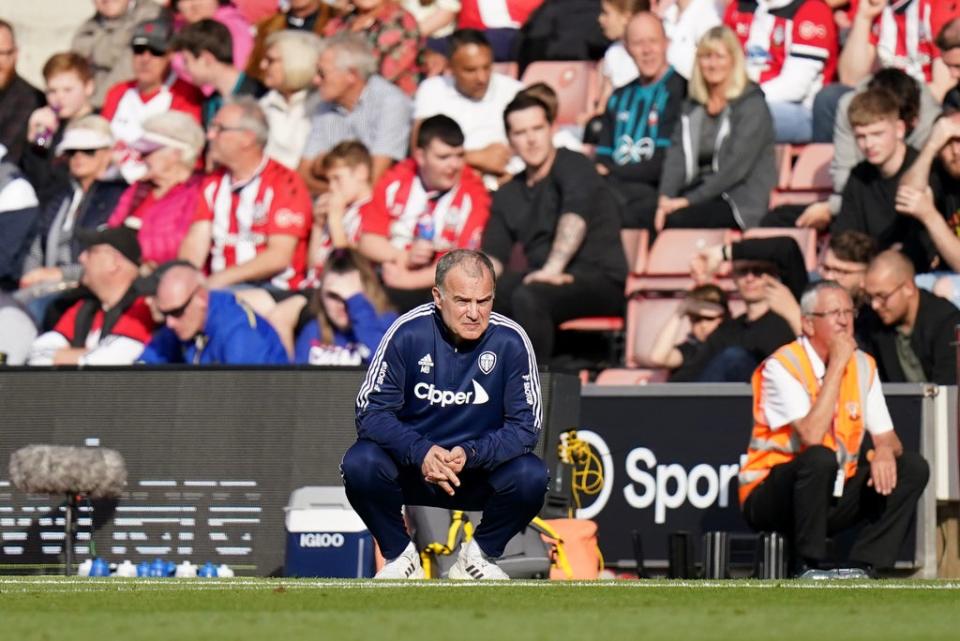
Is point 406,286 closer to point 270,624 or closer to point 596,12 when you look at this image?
point 596,12

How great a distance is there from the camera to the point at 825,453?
9891 mm

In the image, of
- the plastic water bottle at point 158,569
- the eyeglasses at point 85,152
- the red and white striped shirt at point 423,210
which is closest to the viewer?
the plastic water bottle at point 158,569

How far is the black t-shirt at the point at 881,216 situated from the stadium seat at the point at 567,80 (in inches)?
135

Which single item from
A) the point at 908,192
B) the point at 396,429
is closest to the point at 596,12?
the point at 908,192

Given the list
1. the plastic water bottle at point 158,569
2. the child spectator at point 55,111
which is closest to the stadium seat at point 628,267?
the plastic water bottle at point 158,569

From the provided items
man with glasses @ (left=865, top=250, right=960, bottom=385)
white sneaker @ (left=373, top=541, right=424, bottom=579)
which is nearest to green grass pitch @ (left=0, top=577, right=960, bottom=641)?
white sneaker @ (left=373, top=541, right=424, bottom=579)

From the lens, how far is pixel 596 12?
15.4 meters

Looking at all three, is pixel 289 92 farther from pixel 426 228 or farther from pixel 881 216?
pixel 881 216

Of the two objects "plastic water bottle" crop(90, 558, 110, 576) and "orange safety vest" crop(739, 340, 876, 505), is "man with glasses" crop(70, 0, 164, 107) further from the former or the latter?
"orange safety vest" crop(739, 340, 876, 505)

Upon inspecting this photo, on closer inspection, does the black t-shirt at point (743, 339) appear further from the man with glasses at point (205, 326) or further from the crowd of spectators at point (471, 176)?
the man with glasses at point (205, 326)

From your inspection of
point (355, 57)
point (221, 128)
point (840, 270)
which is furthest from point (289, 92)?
point (840, 270)

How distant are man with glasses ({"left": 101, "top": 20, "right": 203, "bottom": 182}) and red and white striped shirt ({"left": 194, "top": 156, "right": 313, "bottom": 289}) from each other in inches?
73.5

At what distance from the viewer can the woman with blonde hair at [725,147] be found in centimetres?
1326

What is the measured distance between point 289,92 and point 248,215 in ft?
5.42
